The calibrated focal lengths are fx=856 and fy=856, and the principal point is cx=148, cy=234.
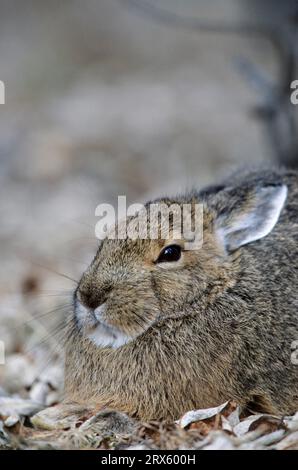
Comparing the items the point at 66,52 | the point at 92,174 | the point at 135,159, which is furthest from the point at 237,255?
the point at 66,52

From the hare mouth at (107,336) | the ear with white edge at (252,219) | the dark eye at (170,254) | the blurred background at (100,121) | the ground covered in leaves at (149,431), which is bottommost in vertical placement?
the ground covered in leaves at (149,431)

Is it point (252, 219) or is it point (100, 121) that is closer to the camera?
point (252, 219)

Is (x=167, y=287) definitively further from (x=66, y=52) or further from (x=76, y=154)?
(x=66, y=52)

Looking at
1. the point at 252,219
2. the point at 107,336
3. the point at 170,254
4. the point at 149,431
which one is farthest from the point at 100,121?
the point at 149,431

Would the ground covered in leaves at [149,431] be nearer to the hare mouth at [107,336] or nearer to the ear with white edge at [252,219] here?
the hare mouth at [107,336]

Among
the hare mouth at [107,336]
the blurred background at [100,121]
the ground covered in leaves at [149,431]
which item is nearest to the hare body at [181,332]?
the hare mouth at [107,336]

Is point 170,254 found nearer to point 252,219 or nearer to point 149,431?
point 252,219

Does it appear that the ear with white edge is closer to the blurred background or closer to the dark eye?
the dark eye
